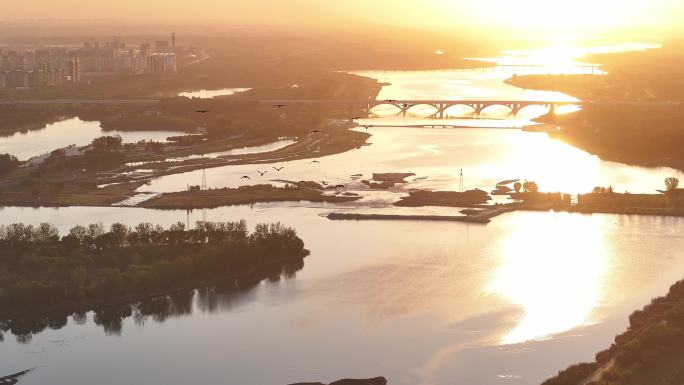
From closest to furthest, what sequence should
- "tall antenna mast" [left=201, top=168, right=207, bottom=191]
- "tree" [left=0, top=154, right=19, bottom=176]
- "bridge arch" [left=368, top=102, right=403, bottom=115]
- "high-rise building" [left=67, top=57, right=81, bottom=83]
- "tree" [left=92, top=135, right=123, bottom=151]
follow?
"tall antenna mast" [left=201, top=168, right=207, bottom=191] < "tree" [left=0, top=154, right=19, bottom=176] < "tree" [left=92, top=135, right=123, bottom=151] < "bridge arch" [left=368, top=102, right=403, bottom=115] < "high-rise building" [left=67, top=57, right=81, bottom=83]

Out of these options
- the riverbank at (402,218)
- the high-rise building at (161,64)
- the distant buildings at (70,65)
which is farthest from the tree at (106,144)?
the high-rise building at (161,64)

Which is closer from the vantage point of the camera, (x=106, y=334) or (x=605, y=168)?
(x=106, y=334)

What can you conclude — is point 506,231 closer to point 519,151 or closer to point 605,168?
point 605,168

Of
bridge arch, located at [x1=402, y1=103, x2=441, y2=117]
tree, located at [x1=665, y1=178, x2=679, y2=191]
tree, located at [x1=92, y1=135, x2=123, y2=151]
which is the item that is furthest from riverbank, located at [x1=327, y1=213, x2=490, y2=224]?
bridge arch, located at [x1=402, y1=103, x2=441, y2=117]

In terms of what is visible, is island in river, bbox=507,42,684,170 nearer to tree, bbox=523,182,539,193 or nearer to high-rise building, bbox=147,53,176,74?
tree, bbox=523,182,539,193

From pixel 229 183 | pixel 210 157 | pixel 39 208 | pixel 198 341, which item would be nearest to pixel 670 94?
pixel 210 157

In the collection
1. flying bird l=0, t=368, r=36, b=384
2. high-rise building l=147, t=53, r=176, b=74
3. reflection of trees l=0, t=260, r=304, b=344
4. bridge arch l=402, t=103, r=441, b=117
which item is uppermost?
high-rise building l=147, t=53, r=176, b=74

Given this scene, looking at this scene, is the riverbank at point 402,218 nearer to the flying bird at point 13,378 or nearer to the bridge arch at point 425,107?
the flying bird at point 13,378
